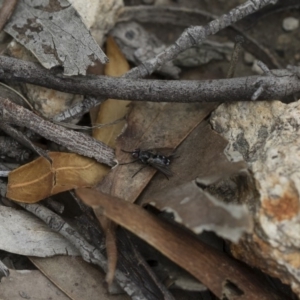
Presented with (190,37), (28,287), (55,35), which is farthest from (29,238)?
(190,37)

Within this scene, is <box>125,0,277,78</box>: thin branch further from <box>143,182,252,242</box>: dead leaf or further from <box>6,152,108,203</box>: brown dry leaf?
<box>143,182,252,242</box>: dead leaf

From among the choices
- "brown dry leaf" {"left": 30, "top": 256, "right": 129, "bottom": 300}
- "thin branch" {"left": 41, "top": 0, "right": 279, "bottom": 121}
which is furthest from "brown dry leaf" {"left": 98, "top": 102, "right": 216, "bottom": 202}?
"brown dry leaf" {"left": 30, "top": 256, "right": 129, "bottom": 300}

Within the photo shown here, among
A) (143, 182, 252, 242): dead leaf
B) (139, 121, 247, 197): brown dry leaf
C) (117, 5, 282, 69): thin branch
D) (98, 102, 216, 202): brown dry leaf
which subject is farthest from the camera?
(117, 5, 282, 69): thin branch

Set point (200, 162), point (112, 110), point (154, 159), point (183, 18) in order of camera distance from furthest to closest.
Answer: point (183, 18) → point (112, 110) → point (154, 159) → point (200, 162)

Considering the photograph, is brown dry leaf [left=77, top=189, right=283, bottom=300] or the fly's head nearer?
brown dry leaf [left=77, top=189, right=283, bottom=300]

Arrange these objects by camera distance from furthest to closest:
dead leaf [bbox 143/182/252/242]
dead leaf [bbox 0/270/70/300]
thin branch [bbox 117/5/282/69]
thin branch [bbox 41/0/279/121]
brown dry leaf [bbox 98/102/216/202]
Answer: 1. thin branch [bbox 117/5/282/69]
2. thin branch [bbox 41/0/279/121]
3. brown dry leaf [bbox 98/102/216/202]
4. dead leaf [bbox 0/270/70/300]
5. dead leaf [bbox 143/182/252/242]

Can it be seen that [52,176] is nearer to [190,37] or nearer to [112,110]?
[112,110]

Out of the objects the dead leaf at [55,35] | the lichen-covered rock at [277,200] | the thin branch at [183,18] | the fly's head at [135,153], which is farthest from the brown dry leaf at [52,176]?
the thin branch at [183,18]

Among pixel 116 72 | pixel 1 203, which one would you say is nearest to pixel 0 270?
pixel 1 203
